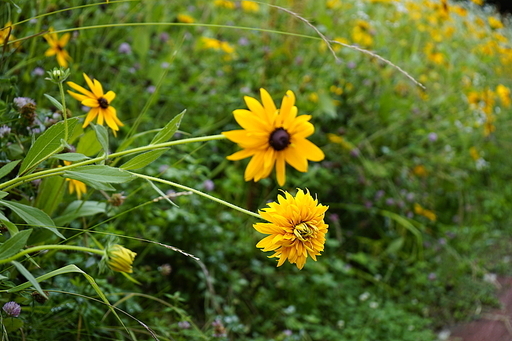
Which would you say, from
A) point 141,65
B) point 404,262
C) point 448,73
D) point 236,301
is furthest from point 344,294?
point 448,73

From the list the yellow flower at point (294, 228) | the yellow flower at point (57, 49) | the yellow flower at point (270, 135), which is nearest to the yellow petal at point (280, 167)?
the yellow flower at point (270, 135)

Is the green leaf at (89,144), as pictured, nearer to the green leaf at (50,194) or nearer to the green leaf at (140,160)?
the green leaf at (50,194)

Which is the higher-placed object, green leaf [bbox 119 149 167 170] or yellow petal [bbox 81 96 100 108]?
yellow petal [bbox 81 96 100 108]

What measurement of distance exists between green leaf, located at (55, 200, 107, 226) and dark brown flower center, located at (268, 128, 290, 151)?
0.36 m

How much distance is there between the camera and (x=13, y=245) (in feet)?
2.24

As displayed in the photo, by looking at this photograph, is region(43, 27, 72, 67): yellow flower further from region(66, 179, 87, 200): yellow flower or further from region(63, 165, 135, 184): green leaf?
region(63, 165, 135, 184): green leaf

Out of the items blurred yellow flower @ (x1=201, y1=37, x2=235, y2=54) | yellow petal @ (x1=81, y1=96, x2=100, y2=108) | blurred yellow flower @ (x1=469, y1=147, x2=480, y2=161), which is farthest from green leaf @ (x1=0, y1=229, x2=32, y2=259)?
blurred yellow flower @ (x1=469, y1=147, x2=480, y2=161)

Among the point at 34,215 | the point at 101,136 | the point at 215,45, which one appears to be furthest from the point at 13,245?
the point at 215,45

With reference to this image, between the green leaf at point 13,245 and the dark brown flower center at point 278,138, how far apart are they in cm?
36

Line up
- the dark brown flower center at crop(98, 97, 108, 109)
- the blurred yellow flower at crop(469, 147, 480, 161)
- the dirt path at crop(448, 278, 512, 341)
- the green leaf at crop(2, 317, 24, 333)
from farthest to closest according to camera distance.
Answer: the blurred yellow flower at crop(469, 147, 480, 161) → the dirt path at crop(448, 278, 512, 341) → the dark brown flower center at crop(98, 97, 108, 109) → the green leaf at crop(2, 317, 24, 333)

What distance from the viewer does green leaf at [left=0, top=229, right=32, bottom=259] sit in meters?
0.68

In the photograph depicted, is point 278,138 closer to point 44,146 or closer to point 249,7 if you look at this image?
point 44,146

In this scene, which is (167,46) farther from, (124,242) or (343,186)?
(124,242)

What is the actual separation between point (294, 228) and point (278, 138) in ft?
0.53
